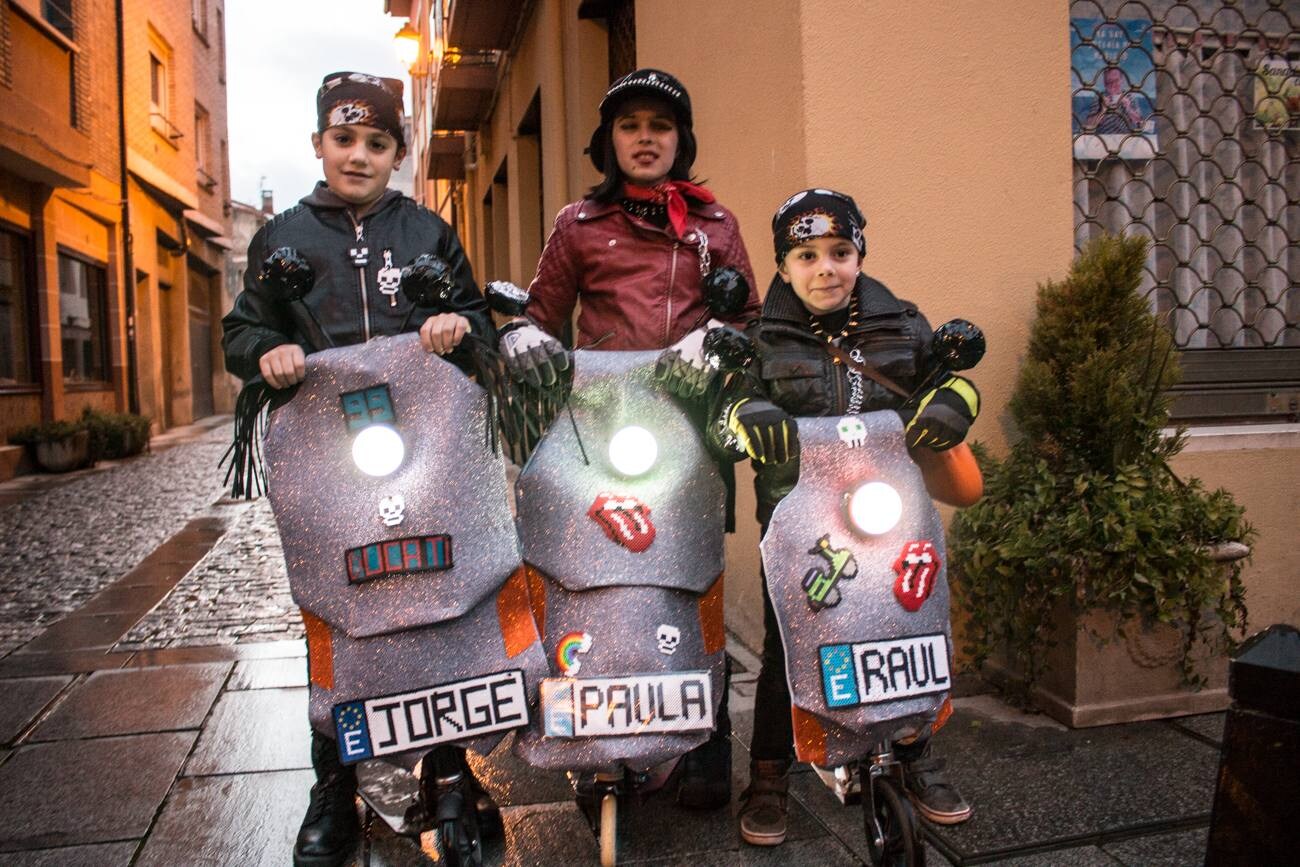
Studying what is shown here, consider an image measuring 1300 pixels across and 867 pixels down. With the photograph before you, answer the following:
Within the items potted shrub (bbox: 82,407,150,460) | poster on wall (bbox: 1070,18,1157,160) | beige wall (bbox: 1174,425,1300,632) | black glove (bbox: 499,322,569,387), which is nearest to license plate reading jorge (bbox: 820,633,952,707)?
black glove (bbox: 499,322,569,387)

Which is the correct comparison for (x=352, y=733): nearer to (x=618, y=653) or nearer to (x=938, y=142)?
(x=618, y=653)

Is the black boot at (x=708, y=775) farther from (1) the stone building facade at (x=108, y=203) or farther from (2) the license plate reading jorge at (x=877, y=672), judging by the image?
(1) the stone building facade at (x=108, y=203)

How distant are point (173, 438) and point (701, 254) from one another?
16.8m

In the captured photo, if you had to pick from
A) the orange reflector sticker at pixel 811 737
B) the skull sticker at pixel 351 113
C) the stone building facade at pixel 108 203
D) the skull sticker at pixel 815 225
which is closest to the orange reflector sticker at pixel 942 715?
the orange reflector sticker at pixel 811 737

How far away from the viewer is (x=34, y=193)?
39.5 ft

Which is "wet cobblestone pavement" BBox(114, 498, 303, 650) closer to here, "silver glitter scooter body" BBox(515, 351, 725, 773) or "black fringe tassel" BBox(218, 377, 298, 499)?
"black fringe tassel" BBox(218, 377, 298, 499)

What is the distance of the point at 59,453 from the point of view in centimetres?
1152

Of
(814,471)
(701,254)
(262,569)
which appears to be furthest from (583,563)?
(262,569)

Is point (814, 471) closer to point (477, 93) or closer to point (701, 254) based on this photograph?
point (701, 254)

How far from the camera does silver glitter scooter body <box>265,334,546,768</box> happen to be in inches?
85.2

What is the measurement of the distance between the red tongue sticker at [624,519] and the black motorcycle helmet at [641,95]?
1042 millimetres

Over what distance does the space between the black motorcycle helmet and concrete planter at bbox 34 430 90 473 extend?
10941mm

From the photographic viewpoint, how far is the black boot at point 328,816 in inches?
99.7

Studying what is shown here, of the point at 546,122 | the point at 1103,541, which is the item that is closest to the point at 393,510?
the point at 1103,541
